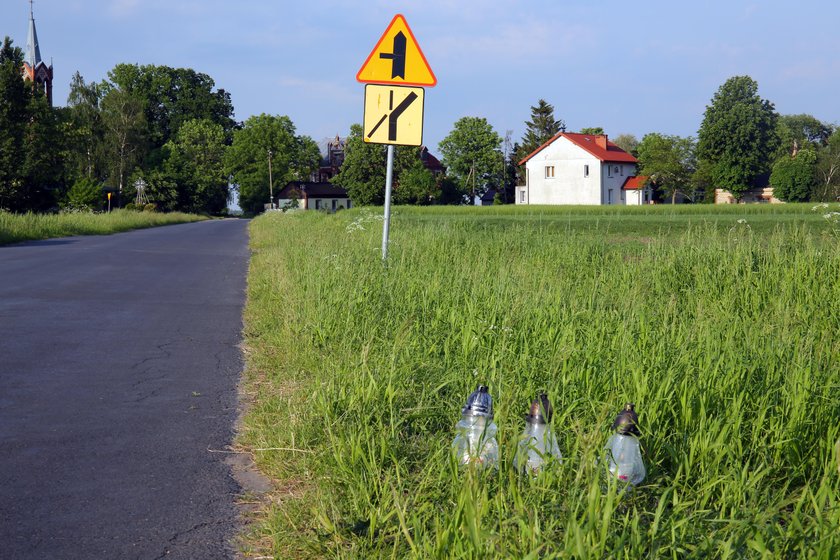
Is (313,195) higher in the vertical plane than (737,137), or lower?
lower

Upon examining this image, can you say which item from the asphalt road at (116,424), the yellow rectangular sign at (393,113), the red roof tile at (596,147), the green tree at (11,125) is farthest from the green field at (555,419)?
the red roof tile at (596,147)

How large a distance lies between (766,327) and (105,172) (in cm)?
9448

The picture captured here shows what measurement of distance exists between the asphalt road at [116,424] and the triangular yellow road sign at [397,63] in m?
3.39

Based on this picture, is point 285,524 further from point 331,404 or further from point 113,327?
point 113,327

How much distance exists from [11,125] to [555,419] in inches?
2436

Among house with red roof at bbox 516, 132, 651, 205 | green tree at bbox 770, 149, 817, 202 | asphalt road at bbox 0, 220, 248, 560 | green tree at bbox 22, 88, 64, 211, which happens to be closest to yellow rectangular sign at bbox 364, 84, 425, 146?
asphalt road at bbox 0, 220, 248, 560

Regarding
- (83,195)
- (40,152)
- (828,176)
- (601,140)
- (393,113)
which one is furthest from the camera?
(601,140)

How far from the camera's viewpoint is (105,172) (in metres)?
92.5


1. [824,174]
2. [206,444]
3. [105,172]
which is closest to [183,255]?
[206,444]

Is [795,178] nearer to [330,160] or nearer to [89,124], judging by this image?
[89,124]

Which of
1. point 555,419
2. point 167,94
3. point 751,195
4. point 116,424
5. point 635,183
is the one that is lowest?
point 116,424

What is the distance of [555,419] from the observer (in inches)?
164

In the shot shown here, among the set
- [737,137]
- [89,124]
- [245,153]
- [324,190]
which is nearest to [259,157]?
[245,153]

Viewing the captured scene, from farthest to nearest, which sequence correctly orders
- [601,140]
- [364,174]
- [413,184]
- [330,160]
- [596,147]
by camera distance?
[330,160] → [364,174] → [601,140] → [413,184] → [596,147]
